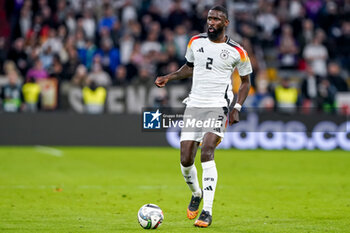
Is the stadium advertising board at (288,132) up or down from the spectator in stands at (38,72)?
down

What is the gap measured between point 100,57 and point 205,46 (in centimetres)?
1298

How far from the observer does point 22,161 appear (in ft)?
53.8

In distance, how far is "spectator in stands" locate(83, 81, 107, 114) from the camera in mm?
20064

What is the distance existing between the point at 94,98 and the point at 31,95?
184 centimetres

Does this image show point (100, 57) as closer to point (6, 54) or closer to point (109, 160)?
point (6, 54)

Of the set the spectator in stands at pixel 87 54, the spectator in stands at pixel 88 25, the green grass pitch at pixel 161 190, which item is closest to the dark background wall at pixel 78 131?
the green grass pitch at pixel 161 190

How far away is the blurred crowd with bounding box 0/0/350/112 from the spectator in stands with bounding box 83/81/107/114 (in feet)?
0.10

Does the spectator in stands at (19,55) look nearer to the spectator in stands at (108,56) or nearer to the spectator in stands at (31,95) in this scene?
the spectator in stands at (31,95)

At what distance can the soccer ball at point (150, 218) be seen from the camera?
7748 mm

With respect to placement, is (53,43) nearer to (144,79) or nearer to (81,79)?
(81,79)

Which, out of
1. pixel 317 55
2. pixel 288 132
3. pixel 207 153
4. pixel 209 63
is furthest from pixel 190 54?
pixel 317 55

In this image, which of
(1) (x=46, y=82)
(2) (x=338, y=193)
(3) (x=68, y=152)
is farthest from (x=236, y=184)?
(1) (x=46, y=82)

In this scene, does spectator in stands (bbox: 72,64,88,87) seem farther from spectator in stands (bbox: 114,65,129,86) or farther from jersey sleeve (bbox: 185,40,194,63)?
jersey sleeve (bbox: 185,40,194,63)

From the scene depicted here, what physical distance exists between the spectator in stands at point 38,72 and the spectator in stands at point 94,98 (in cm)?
137
